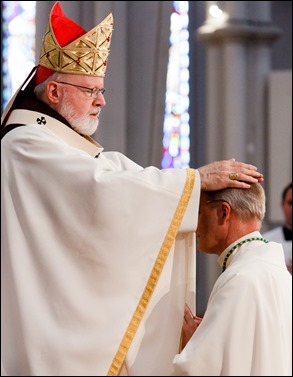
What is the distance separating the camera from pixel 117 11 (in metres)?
10.6

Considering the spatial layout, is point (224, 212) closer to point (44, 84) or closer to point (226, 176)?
point (226, 176)

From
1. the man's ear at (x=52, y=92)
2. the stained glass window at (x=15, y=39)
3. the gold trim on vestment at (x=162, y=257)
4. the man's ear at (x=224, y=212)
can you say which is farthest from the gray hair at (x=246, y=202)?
the stained glass window at (x=15, y=39)

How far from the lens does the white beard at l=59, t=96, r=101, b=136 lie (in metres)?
5.23

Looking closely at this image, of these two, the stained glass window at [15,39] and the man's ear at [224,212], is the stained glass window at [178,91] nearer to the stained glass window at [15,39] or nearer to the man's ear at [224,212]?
the stained glass window at [15,39]

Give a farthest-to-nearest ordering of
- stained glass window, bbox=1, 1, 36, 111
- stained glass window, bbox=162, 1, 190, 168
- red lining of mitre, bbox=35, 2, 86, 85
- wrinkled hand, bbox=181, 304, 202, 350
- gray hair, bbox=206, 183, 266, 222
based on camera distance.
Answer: stained glass window, bbox=1, 1, 36, 111, stained glass window, bbox=162, 1, 190, 168, red lining of mitre, bbox=35, 2, 86, 85, wrinkled hand, bbox=181, 304, 202, 350, gray hair, bbox=206, 183, 266, 222

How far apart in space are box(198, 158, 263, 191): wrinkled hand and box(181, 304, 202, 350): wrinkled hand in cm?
58

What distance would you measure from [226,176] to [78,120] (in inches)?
33.0

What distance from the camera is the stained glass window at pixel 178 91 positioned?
11844 mm

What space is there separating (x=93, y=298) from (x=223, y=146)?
6476mm

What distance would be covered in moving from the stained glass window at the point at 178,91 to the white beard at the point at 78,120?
21.3 ft

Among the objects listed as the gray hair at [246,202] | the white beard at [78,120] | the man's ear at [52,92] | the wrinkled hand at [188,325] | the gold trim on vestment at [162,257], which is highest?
the man's ear at [52,92]

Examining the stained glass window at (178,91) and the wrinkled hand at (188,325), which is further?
the stained glass window at (178,91)

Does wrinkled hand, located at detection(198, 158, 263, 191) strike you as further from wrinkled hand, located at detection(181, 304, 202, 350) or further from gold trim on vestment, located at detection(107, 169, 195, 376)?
wrinkled hand, located at detection(181, 304, 202, 350)

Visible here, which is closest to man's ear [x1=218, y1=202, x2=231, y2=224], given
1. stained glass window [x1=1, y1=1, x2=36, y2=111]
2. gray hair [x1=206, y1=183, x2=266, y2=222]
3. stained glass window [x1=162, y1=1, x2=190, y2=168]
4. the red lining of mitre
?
gray hair [x1=206, y1=183, x2=266, y2=222]
